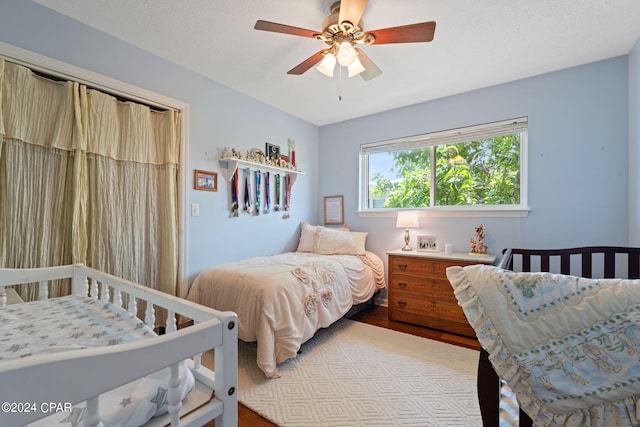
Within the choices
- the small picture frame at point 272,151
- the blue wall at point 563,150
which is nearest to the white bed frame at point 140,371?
the small picture frame at point 272,151

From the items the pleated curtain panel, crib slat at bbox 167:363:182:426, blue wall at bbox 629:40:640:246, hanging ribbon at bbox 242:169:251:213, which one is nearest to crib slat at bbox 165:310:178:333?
crib slat at bbox 167:363:182:426

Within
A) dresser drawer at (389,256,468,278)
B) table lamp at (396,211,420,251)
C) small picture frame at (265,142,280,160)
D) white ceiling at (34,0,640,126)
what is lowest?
dresser drawer at (389,256,468,278)

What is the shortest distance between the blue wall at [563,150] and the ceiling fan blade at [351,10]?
6.10ft

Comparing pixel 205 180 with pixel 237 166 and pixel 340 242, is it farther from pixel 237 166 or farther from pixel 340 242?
pixel 340 242

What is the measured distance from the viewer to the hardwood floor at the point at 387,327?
1.43 m

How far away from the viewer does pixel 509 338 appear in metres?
0.70

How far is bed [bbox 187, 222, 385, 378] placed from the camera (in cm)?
178

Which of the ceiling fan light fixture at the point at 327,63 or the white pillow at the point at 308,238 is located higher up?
the ceiling fan light fixture at the point at 327,63

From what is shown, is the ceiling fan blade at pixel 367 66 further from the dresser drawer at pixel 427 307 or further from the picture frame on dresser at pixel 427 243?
the dresser drawer at pixel 427 307

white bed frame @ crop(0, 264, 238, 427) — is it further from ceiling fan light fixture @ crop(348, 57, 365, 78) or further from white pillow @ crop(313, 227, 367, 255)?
white pillow @ crop(313, 227, 367, 255)

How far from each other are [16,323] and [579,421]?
1852 mm

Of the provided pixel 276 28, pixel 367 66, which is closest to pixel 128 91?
pixel 276 28

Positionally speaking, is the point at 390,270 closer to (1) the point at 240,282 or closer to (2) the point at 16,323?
(1) the point at 240,282

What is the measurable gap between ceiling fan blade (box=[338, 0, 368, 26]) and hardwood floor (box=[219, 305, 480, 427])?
2.25m
